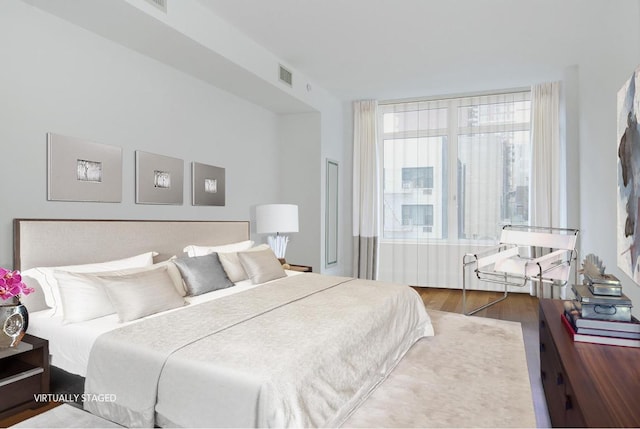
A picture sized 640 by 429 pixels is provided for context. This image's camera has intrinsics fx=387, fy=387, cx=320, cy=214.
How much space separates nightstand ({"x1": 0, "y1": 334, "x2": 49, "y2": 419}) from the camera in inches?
76.7

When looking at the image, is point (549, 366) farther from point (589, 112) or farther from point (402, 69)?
point (402, 69)

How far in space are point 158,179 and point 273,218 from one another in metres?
1.36

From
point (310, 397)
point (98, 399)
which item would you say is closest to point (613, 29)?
point (310, 397)

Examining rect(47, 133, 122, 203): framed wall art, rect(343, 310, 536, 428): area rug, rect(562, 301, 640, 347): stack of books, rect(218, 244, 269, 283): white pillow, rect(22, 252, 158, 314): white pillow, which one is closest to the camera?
rect(562, 301, 640, 347): stack of books

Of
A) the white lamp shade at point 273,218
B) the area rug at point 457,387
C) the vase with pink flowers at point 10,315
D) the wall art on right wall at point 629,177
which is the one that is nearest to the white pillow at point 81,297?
the vase with pink flowers at point 10,315

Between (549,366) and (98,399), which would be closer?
(98,399)

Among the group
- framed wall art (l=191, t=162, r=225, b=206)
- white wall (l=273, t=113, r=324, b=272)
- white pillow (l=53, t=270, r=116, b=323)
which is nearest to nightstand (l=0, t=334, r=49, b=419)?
white pillow (l=53, t=270, r=116, b=323)

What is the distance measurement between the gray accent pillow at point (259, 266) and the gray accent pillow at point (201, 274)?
9.1 inches

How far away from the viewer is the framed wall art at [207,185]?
3830mm

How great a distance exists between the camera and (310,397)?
1.68 m

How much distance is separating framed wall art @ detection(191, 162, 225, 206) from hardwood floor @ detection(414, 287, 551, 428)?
8.81ft

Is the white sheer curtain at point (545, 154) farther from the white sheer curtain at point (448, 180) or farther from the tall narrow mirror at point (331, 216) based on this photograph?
the tall narrow mirror at point (331, 216)

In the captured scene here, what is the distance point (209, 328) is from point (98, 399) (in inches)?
22.9

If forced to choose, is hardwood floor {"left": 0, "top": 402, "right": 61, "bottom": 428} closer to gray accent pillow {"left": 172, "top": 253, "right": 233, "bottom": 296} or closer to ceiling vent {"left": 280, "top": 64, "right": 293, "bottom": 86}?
gray accent pillow {"left": 172, "top": 253, "right": 233, "bottom": 296}
